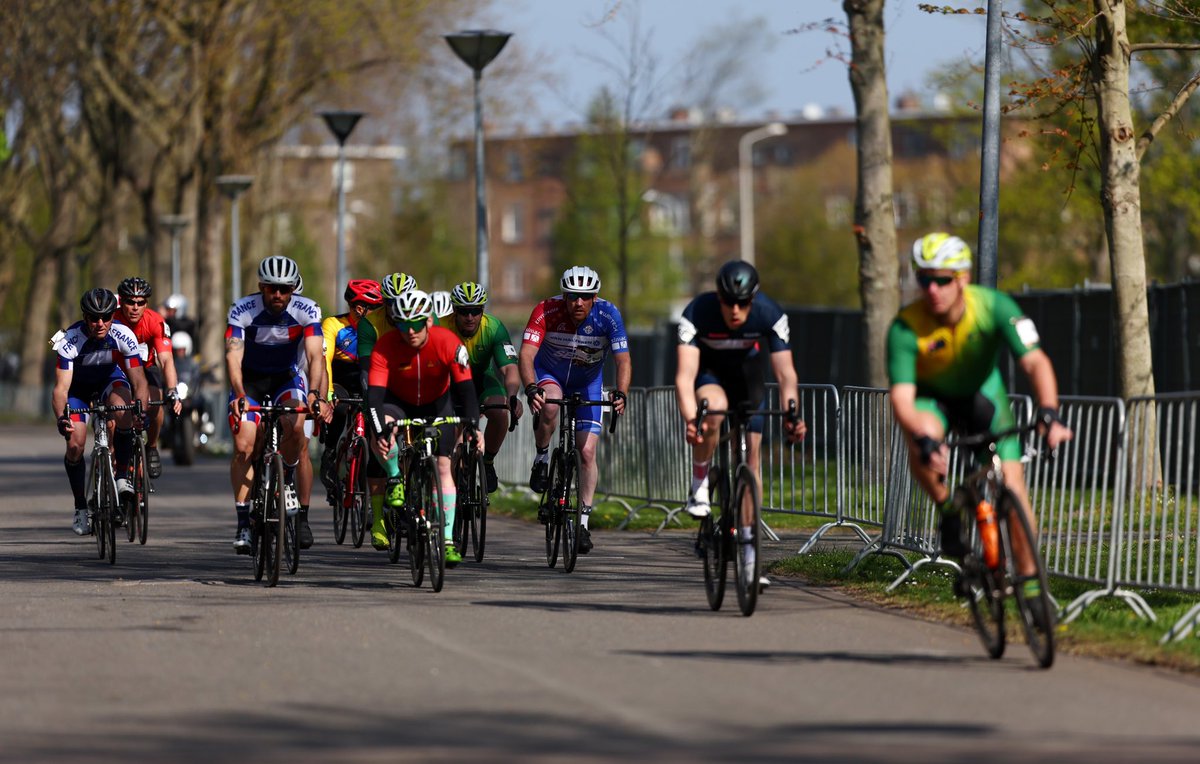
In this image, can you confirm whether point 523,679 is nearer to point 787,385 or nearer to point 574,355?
point 787,385

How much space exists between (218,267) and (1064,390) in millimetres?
19069

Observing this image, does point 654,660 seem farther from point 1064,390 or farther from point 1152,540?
point 1064,390

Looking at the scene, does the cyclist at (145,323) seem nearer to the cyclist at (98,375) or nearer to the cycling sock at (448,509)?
the cyclist at (98,375)

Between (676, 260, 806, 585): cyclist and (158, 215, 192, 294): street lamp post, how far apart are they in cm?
3178

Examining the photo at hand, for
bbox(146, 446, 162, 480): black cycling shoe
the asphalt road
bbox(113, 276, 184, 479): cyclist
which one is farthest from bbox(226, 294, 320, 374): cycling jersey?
bbox(113, 276, 184, 479): cyclist

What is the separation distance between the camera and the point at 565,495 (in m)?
13.4

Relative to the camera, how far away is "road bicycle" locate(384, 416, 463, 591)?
12.0 metres

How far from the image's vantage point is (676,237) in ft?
289

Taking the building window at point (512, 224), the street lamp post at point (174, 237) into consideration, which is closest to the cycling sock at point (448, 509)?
the street lamp post at point (174, 237)

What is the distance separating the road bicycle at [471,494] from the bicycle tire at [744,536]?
130 inches

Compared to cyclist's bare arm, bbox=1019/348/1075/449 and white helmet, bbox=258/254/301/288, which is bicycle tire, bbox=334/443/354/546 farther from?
cyclist's bare arm, bbox=1019/348/1075/449

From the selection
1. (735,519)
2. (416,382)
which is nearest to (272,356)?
(416,382)

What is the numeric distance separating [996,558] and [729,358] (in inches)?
105

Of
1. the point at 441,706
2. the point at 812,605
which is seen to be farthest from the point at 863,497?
the point at 441,706
